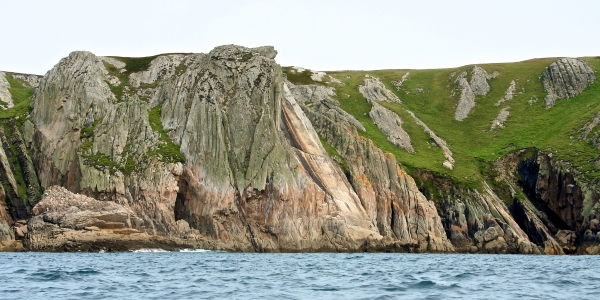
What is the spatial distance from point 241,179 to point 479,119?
63796mm

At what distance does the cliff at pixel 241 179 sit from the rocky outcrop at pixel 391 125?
3523 millimetres

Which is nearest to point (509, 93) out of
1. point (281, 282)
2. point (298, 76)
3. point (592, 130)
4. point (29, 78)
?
point (592, 130)

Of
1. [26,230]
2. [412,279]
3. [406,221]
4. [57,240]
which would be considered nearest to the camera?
[412,279]

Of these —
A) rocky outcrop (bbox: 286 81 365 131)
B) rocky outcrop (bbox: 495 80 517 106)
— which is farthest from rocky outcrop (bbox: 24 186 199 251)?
rocky outcrop (bbox: 495 80 517 106)

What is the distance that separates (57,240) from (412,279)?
4649cm

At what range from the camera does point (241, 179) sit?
92.6 m

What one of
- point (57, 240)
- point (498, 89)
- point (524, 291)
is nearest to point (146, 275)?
point (524, 291)

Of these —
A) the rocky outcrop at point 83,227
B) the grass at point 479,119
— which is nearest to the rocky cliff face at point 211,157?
the rocky outcrop at point 83,227

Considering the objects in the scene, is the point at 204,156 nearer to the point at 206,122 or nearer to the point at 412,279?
the point at 206,122

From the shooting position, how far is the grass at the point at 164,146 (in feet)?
308

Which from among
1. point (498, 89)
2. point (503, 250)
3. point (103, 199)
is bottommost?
point (503, 250)

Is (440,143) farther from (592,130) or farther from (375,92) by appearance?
(375,92)

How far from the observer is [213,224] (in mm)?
88688

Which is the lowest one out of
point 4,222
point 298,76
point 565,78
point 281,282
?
point 281,282
